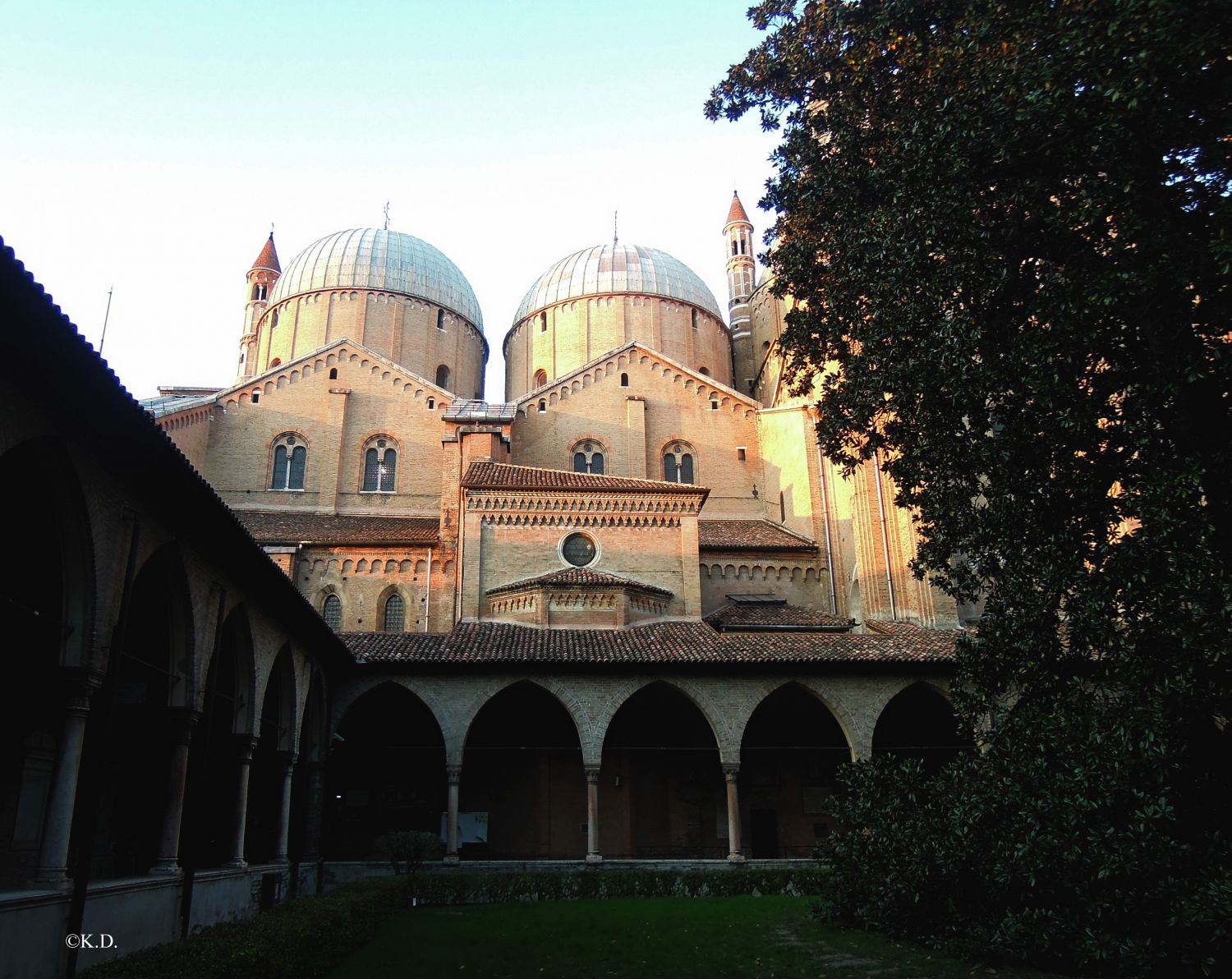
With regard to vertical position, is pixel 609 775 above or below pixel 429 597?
below

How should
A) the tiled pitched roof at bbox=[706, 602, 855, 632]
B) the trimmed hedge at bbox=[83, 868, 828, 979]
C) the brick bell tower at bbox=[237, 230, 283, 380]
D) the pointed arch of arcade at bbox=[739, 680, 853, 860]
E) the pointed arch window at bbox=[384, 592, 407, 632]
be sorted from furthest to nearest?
the brick bell tower at bbox=[237, 230, 283, 380]
the pointed arch window at bbox=[384, 592, 407, 632]
the tiled pitched roof at bbox=[706, 602, 855, 632]
the pointed arch of arcade at bbox=[739, 680, 853, 860]
the trimmed hedge at bbox=[83, 868, 828, 979]

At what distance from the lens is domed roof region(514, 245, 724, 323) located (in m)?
38.8

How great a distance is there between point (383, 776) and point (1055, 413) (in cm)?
1828

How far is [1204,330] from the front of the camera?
29.2ft

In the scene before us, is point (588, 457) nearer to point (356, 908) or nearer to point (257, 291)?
point (356, 908)

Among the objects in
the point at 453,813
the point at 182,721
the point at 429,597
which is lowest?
the point at 453,813

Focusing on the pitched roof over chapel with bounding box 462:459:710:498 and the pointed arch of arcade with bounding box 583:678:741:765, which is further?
the pitched roof over chapel with bounding box 462:459:710:498

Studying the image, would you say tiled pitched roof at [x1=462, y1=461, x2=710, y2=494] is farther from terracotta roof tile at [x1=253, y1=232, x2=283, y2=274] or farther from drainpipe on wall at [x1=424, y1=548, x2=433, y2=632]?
terracotta roof tile at [x1=253, y1=232, x2=283, y2=274]

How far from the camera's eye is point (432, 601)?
25922mm

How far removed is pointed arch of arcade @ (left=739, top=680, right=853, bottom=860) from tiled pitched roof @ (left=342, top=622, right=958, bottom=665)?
225 cm

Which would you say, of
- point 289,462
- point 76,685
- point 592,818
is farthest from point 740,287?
point 76,685

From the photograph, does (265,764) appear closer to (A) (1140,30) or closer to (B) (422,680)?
(B) (422,680)

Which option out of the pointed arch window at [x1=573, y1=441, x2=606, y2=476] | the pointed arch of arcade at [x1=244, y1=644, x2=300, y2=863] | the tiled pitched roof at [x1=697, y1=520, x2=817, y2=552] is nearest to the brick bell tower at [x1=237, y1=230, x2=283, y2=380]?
the pointed arch window at [x1=573, y1=441, x2=606, y2=476]

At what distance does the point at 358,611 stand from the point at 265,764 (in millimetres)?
6064
